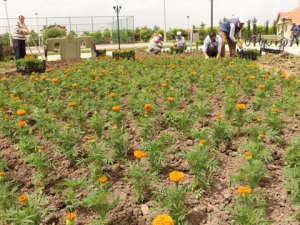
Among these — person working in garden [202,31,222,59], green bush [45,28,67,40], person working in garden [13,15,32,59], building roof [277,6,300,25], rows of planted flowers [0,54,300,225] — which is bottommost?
rows of planted flowers [0,54,300,225]

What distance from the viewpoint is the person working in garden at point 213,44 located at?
1005 cm

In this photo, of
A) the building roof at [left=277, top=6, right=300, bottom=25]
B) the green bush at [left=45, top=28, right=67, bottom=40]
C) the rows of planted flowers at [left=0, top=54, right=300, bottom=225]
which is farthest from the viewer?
the building roof at [left=277, top=6, right=300, bottom=25]

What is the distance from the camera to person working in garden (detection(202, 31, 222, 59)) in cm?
1005

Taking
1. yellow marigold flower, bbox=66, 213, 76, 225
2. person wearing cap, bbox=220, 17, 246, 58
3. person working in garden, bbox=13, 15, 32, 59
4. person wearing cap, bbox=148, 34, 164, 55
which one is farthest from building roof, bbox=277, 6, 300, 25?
yellow marigold flower, bbox=66, 213, 76, 225

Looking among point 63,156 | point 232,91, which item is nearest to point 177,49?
point 232,91

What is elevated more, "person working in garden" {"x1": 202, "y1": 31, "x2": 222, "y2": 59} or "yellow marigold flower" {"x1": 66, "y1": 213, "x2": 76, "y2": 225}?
"person working in garden" {"x1": 202, "y1": 31, "x2": 222, "y2": 59}

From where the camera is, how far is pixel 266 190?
273 centimetres

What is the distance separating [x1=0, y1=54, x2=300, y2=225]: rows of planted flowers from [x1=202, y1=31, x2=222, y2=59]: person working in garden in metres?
4.54

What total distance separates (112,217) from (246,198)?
3.47ft

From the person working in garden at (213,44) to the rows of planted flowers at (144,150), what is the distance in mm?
4536

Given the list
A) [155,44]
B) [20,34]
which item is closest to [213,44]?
[155,44]

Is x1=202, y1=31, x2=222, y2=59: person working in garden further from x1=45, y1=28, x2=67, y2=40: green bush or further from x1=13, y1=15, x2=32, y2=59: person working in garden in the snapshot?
x1=45, y1=28, x2=67, y2=40: green bush

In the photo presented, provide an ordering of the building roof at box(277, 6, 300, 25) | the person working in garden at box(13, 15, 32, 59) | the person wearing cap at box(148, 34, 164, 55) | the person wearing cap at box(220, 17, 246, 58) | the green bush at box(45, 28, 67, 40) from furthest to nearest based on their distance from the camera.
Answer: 1. the building roof at box(277, 6, 300, 25)
2. the green bush at box(45, 28, 67, 40)
3. the person wearing cap at box(148, 34, 164, 55)
4. the person working in garden at box(13, 15, 32, 59)
5. the person wearing cap at box(220, 17, 246, 58)

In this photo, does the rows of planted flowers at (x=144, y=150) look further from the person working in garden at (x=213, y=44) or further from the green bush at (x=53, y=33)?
the green bush at (x=53, y=33)
